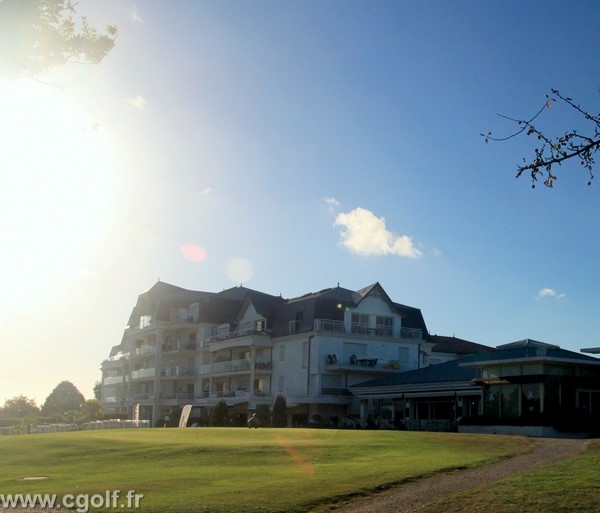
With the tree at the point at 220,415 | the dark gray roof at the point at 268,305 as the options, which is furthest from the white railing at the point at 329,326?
the tree at the point at 220,415

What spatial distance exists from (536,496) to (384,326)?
52.0 meters

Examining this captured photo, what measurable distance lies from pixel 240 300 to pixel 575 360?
44868 millimetres

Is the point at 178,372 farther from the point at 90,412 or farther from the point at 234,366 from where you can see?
the point at 90,412

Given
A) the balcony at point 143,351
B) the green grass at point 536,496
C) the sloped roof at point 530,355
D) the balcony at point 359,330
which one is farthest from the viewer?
the balcony at point 143,351

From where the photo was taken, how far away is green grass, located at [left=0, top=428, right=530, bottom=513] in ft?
57.6

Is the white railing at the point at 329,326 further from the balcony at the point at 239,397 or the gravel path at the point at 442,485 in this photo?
the gravel path at the point at 442,485

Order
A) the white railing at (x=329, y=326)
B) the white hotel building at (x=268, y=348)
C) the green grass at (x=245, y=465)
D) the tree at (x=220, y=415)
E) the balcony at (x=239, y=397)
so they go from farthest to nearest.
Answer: the balcony at (x=239, y=397), the white hotel building at (x=268, y=348), the white railing at (x=329, y=326), the tree at (x=220, y=415), the green grass at (x=245, y=465)

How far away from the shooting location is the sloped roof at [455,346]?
3130 inches

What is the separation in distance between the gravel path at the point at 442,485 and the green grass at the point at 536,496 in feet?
1.84

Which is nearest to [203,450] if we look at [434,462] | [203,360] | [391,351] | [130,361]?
[434,462]

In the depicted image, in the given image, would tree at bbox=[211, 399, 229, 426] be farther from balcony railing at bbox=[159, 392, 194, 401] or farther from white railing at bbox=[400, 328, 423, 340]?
balcony railing at bbox=[159, 392, 194, 401]

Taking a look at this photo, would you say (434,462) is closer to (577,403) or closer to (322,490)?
(322,490)

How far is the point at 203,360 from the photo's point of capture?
78562 millimetres

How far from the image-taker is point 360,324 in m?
67.1
